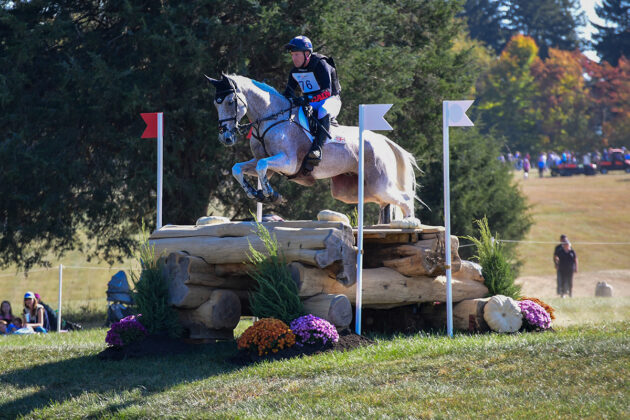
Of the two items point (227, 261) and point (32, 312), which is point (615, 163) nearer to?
point (32, 312)

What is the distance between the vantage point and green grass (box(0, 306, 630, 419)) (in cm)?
617

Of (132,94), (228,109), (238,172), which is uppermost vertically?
(132,94)

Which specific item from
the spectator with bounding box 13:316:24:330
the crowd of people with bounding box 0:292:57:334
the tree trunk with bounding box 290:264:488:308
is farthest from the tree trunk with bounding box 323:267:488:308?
the spectator with bounding box 13:316:24:330

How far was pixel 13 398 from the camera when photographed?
759 centimetres

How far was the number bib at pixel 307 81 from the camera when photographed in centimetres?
966

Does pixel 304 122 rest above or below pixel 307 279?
above

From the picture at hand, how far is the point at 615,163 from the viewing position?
55.8 meters

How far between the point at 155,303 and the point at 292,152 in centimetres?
243

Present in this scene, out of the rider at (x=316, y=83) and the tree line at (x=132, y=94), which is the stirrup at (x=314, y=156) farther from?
the tree line at (x=132, y=94)

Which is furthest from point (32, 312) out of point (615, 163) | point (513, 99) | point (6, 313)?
point (513, 99)

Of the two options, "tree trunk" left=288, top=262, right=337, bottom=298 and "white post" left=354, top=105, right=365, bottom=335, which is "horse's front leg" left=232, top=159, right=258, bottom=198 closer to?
"tree trunk" left=288, top=262, right=337, bottom=298

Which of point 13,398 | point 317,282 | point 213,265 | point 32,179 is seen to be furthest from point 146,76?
point 13,398

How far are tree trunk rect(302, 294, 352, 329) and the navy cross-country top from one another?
246 centimetres

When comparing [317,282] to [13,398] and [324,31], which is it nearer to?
[13,398]
